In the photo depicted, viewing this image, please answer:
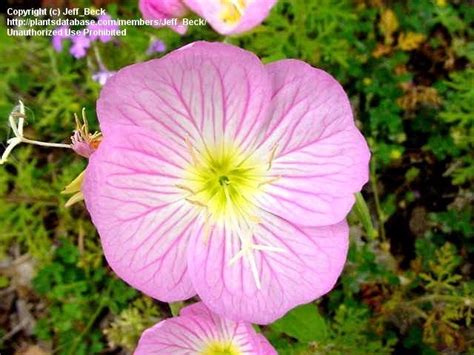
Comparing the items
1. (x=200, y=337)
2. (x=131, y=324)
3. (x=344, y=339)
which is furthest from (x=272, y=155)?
(x=131, y=324)

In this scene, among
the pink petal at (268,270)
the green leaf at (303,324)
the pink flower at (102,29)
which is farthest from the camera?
the pink flower at (102,29)

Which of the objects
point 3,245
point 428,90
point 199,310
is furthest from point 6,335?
point 428,90

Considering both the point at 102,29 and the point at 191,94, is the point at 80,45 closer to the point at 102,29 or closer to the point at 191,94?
the point at 102,29

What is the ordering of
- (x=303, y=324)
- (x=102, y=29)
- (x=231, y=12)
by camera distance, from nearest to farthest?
(x=231, y=12), (x=303, y=324), (x=102, y=29)

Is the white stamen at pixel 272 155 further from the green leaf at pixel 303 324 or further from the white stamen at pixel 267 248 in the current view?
the green leaf at pixel 303 324

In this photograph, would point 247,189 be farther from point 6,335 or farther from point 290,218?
point 6,335

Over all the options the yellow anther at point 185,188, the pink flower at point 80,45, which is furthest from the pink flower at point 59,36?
the yellow anther at point 185,188

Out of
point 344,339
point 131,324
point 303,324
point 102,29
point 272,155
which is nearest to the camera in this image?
point 272,155
